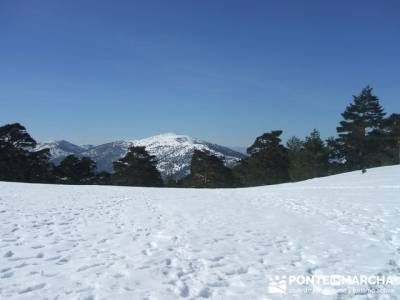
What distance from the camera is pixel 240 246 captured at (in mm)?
7363

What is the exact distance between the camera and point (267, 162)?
5125 centimetres

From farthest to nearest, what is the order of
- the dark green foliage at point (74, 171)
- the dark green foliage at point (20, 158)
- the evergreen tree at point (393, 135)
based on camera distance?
the dark green foliage at point (74, 171), the evergreen tree at point (393, 135), the dark green foliage at point (20, 158)

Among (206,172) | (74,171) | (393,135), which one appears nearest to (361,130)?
(393,135)

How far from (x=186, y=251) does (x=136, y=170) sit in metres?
44.1

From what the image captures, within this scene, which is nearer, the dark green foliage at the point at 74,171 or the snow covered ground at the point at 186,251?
the snow covered ground at the point at 186,251

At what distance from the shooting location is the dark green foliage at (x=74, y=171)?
161 feet

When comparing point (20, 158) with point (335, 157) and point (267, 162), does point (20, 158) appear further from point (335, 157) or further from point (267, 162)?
point (335, 157)

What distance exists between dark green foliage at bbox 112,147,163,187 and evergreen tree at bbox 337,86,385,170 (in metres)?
28.0

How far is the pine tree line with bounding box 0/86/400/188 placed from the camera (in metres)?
44.4

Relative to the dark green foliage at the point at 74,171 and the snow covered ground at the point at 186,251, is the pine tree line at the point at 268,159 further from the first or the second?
the snow covered ground at the point at 186,251
